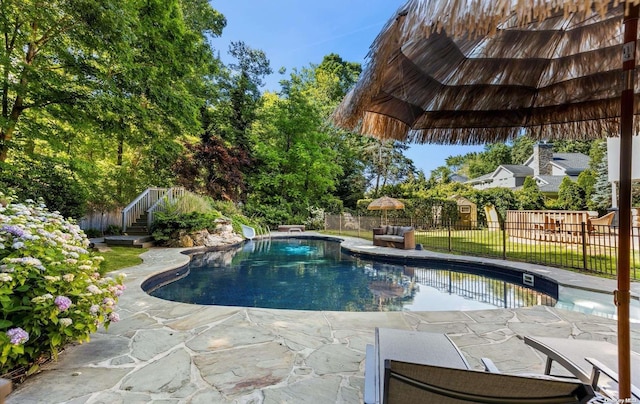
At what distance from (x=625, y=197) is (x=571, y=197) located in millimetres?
19157

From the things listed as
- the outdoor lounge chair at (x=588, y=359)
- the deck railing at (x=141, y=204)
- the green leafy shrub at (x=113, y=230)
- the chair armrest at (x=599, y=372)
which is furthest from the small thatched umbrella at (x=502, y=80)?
the green leafy shrub at (x=113, y=230)

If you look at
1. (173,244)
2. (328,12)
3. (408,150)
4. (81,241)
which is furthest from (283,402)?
(408,150)

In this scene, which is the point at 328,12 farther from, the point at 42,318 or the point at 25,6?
the point at 42,318

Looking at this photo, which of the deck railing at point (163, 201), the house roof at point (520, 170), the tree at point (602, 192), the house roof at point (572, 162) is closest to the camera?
the deck railing at point (163, 201)

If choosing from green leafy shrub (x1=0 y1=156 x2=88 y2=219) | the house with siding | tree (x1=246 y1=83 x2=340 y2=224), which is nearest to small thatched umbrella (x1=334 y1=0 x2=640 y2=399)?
green leafy shrub (x1=0 y1=156 x2=88 y2=219)

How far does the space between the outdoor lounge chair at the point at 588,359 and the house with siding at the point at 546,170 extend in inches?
894

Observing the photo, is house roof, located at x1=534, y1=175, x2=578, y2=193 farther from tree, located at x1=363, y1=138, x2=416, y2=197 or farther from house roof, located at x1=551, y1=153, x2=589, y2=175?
tree, located at x1=363, y1=138, x2=416, y2=197

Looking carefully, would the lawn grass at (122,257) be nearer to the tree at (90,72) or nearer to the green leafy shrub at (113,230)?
the tree at (90,72)

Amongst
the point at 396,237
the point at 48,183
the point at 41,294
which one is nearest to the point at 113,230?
the point at 48,183

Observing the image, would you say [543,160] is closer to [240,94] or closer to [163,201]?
[240,94]

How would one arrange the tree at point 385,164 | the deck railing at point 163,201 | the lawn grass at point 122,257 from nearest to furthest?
the lawn grass at point 122,257, the deck railing at point 163,201, the tree at point 385,164

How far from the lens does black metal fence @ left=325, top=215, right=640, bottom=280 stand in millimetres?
6793

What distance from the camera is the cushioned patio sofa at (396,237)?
10133 millimetres

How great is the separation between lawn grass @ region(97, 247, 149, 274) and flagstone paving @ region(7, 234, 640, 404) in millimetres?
3155
